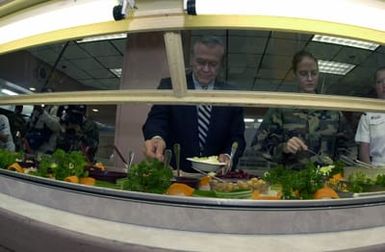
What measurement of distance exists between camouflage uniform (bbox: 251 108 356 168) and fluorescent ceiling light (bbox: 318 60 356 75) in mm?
243

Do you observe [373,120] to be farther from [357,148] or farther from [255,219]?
[255,219]

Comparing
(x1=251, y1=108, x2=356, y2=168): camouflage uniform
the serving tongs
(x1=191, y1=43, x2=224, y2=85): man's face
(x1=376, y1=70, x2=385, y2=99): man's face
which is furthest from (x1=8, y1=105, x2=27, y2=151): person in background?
(x1=376, y1=70, x2=385, y2=99): man's face

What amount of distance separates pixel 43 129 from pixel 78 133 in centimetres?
25

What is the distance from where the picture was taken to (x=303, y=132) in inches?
60.5

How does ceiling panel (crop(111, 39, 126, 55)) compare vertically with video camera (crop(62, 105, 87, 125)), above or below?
above

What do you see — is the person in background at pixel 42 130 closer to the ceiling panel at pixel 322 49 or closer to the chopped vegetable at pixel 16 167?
the chopped vegetable at pixel 16 167

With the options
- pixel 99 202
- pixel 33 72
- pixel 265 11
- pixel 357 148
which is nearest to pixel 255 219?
pixel 99 202

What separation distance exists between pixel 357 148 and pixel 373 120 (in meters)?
0.16

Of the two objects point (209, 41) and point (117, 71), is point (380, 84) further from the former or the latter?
point (117, 71)

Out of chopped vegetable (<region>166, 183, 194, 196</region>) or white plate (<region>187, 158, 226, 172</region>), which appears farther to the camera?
white plate (<region>187, 158, 226, 172</region>)

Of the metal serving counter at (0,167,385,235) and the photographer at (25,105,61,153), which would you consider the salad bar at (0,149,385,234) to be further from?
the photographer at (25,105,61,153)

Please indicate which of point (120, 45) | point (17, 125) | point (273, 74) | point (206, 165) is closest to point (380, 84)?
point (273, 74)

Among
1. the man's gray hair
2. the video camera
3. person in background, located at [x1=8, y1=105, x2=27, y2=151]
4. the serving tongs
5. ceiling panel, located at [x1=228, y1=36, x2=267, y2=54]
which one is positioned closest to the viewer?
the man's gray hair

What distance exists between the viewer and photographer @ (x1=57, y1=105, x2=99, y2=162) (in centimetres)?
182
